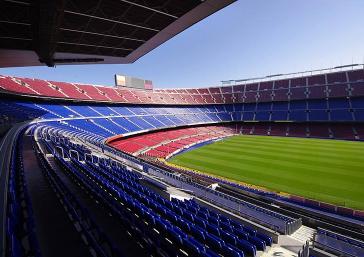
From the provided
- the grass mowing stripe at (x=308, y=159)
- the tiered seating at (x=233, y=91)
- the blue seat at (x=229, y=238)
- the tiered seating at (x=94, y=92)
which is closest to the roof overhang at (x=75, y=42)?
the blue seat at (x=229, y=238)

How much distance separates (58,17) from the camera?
29.7 feet

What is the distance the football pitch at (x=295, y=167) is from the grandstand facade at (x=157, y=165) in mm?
2975

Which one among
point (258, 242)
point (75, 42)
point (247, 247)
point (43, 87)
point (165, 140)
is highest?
point (75, 42)

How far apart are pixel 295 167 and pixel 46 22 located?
88.4ft

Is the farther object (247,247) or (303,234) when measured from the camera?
(303,234)

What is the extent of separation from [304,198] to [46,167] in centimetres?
1779

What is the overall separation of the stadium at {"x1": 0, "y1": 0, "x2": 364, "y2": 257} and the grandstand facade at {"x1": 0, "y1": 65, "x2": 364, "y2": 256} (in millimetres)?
78

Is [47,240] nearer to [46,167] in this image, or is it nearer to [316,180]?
[46,167]

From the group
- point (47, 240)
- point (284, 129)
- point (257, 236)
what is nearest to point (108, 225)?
point (47, 240)

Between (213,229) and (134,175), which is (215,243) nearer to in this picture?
(213,229)

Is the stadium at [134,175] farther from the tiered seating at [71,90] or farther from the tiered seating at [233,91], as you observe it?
the tiered seating at [233,91]

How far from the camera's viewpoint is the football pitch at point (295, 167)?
20094 mm

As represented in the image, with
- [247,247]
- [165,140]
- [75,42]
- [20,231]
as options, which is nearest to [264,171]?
[247,247]

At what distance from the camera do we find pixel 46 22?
9375 millimetres
